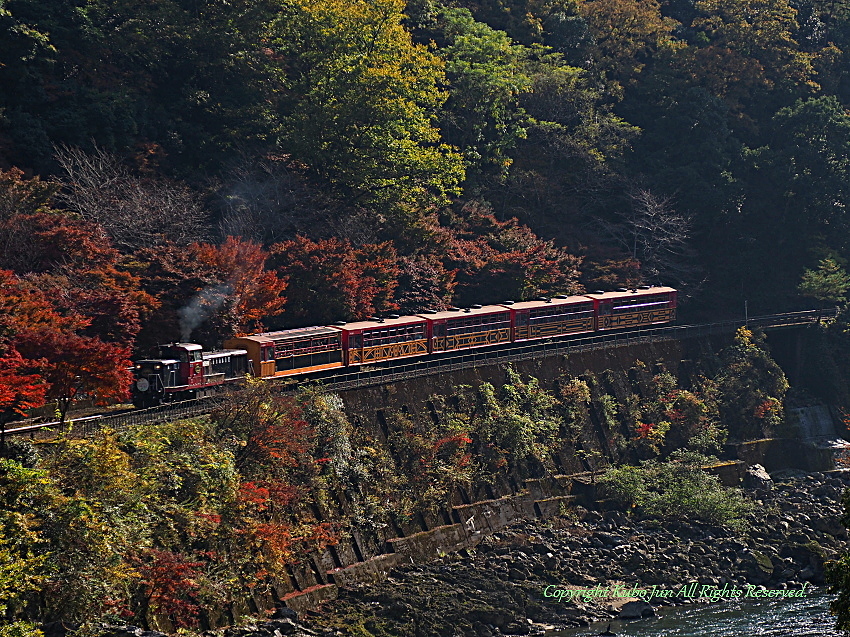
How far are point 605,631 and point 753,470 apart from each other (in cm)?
1956

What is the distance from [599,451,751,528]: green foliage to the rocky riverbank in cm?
70

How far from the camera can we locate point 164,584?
3634cm

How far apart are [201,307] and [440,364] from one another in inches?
451

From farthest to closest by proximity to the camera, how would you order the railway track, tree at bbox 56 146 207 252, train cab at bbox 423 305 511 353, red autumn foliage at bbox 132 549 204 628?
1. train cab at bbox 423 305 511 353
2. tree at bbox 56 146 207 252
3. the railway track
4. red autumn foliage at bbox 132 549 204 628

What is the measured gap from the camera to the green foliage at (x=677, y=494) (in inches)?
2051

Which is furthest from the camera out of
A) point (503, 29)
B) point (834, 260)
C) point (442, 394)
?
point (503, 29)

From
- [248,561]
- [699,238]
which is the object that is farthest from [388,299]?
[699,238]

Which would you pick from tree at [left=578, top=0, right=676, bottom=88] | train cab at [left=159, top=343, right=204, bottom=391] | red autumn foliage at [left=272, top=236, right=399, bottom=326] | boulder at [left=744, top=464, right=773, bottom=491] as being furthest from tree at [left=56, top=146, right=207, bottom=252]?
tree at [left=578, top=0, right=676, bottom=88]

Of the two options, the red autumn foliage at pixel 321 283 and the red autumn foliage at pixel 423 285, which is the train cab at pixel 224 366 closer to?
the red autumn foliage at pixel 321 283

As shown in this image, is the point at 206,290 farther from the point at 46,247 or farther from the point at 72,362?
the point at 72,362

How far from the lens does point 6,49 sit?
57625 millimetres

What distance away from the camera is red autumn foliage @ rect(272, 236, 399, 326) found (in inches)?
2131

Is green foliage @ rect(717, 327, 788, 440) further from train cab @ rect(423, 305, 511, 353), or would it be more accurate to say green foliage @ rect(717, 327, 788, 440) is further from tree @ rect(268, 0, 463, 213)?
tree @ rect(268, 0, 463, 213)

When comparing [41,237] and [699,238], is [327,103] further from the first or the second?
[699,238]
